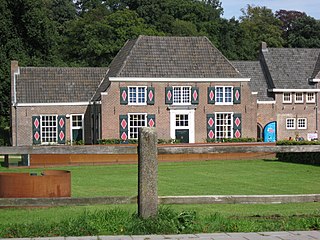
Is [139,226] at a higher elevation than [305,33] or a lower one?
lower

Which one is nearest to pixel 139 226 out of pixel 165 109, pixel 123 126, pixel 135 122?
pixel 123 126

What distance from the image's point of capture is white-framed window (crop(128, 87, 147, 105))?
4122 centimetres

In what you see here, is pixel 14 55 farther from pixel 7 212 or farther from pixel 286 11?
pixel 286 11

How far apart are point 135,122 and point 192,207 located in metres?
29.5

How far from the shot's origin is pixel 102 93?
40.7m

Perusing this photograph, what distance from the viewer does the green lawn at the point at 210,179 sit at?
17016 millimetres

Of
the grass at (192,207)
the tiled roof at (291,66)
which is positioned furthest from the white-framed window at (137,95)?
the tiled roof at (291,66)

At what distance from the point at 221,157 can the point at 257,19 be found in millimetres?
64152

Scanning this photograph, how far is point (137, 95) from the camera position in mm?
41438

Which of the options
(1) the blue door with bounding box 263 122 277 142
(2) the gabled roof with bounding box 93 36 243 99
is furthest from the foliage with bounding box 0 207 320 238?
(1) the blue door with bounding box 263 122 277 142

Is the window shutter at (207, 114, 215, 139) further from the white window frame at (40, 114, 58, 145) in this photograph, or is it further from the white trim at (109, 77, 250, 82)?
Result: the white window frame at (40, 114, 58, 145)

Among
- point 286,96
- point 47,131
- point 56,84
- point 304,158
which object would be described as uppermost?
point 56,84

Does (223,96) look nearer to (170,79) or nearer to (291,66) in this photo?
(170,79)

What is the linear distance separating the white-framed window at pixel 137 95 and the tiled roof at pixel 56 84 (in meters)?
4.08
